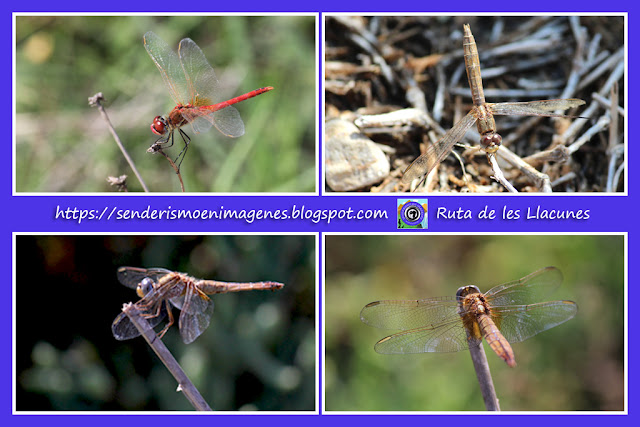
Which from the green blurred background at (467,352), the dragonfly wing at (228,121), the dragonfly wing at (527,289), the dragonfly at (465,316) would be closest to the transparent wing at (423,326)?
the dragonfly at (465,316)

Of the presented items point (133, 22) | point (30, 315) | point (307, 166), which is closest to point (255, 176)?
point (307, 166)

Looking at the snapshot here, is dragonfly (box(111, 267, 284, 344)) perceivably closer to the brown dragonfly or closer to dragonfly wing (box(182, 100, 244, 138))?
dragonfly wing (box(182, 100, 244, 138))

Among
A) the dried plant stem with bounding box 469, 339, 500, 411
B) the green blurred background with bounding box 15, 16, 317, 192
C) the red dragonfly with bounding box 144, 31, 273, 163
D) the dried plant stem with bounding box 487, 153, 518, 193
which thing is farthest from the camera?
the green blurred background with bounding box 15, 16, 317, 192

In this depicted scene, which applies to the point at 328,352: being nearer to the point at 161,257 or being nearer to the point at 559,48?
the point at 161,257

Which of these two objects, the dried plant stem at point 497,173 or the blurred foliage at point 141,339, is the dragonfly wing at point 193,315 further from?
the dried plant stem at point 497,173

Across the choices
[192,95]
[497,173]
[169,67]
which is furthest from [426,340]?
[169,67]

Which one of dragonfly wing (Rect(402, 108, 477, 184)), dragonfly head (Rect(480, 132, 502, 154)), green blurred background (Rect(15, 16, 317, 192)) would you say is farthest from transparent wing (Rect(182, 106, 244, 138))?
dragonfly head (Rect(480, 132, 502, 154))
